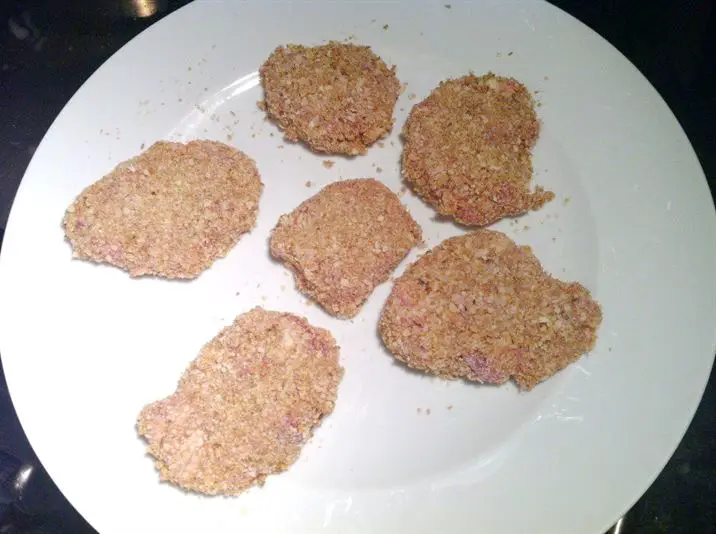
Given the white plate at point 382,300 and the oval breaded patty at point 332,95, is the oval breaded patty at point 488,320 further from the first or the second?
the oval breaded patty at point 332,95

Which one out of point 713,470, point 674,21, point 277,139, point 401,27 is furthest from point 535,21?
point 713,470

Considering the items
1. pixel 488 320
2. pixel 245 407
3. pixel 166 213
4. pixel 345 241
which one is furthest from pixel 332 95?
pixel 245 407

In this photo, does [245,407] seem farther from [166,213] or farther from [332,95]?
[332,95]

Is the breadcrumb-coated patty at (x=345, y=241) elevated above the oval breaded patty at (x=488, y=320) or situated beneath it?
elevated above

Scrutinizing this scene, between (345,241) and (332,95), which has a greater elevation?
(332,95)

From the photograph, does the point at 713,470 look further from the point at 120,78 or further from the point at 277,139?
the point at 120,78

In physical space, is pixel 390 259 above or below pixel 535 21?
below

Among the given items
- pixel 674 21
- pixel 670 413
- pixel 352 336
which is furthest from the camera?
pixel 674 21

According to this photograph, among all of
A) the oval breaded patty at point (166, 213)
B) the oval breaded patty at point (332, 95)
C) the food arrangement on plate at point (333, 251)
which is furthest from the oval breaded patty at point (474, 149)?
the oval breaded patty at point (166, 213)
